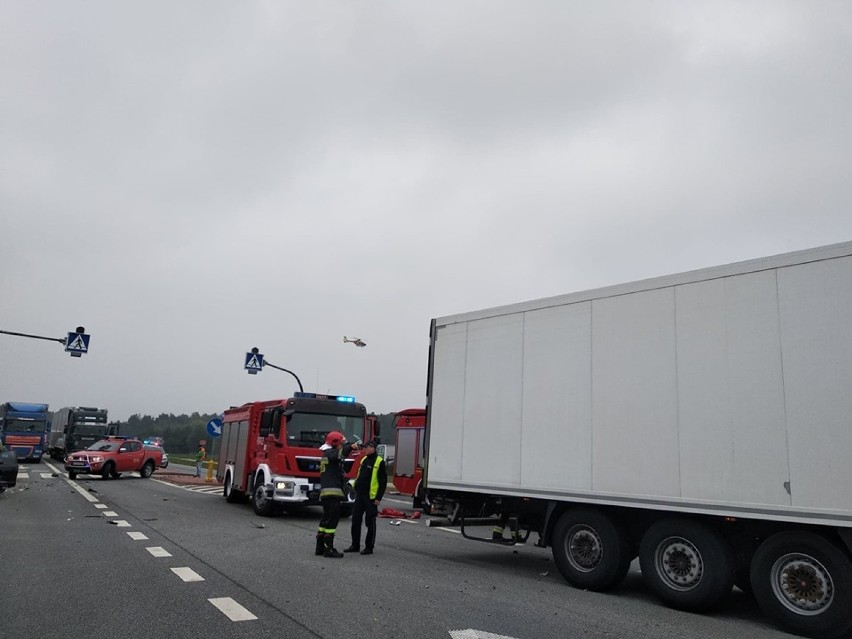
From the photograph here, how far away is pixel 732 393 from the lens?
718 centimetres

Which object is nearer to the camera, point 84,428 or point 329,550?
point 329,550

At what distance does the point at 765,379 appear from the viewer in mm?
6949

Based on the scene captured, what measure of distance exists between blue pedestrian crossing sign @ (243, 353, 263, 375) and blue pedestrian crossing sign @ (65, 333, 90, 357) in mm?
6583

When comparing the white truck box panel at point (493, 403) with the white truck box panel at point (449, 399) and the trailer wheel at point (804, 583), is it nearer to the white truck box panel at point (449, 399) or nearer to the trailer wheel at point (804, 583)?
the white truck box panel at point (449, 399)

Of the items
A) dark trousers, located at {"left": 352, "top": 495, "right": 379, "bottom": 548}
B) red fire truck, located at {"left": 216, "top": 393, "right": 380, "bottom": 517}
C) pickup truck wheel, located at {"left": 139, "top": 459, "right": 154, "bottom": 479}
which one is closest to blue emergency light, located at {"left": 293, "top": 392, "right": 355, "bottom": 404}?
red fire truck, located at {"left": 216, "top": 393, "right": 380, "bottom": 517}

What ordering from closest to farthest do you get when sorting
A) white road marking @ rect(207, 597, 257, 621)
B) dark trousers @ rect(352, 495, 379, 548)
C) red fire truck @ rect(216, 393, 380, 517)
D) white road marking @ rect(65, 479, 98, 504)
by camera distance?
1. white road marking @ rect(207, 597, 257, 621)
2. dark trousers @ rect(352, 495, 379, 548)
3. red fire truck @ rect(216, 393, 380, 517)
4. white road marking @ rect(65, 479, 98, 504)

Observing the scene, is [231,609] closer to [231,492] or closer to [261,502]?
[261,502]

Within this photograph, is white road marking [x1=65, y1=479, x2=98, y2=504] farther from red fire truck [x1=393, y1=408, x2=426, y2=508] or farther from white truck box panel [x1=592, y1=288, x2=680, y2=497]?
white truck box panel [x1=592, y1=288, x2=680, y2=497]

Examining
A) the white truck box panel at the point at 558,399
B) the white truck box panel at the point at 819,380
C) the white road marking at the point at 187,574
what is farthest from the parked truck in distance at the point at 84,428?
the white truck box panel at the point at 819,380

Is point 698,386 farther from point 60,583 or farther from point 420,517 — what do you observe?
point 420,517

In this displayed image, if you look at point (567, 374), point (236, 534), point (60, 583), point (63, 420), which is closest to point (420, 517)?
point (236, 534)

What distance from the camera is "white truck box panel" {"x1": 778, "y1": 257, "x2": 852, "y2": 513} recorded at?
20.7ft

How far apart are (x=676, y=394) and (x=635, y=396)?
51 cm

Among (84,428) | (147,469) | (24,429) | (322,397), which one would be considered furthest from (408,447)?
(24,429)
